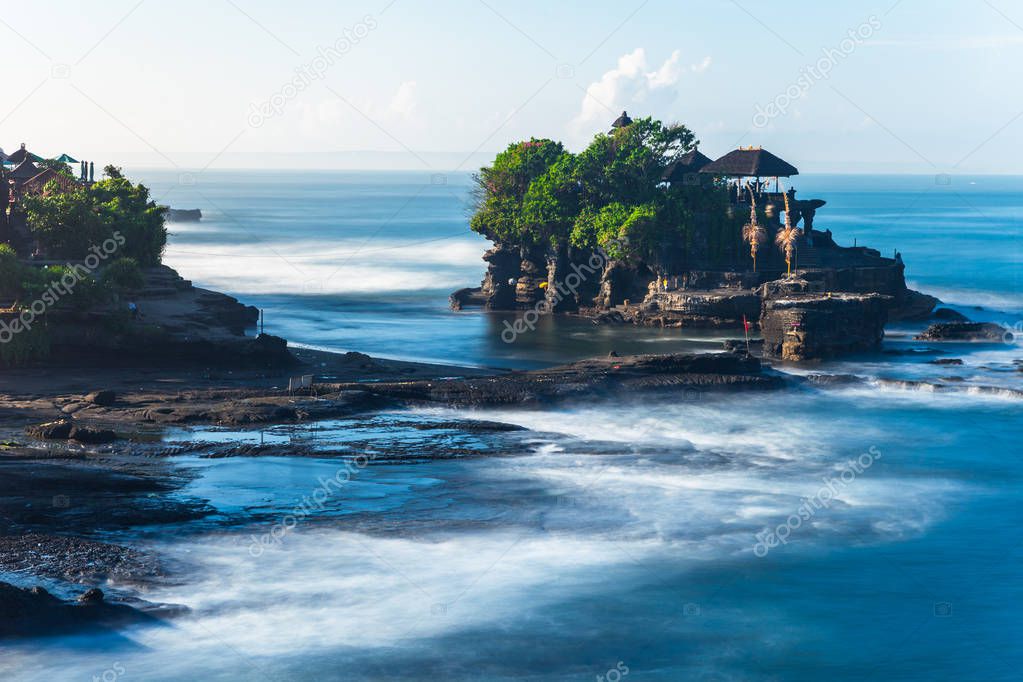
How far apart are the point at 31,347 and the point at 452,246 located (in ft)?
316

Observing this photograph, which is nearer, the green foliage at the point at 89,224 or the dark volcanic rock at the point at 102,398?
the dark volcanic rock at the point at 102,398

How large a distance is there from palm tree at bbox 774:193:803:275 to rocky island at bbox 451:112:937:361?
0.29 feet

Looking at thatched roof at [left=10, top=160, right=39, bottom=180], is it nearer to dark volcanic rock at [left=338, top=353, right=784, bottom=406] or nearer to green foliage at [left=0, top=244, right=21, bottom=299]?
green foliage at [left=0, top=244, right=21, bottom=299]

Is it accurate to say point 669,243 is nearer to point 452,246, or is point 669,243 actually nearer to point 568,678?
point 568,678

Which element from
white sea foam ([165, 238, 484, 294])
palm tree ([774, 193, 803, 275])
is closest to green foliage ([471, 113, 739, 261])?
palm tree ([774, 193, 803, 275])

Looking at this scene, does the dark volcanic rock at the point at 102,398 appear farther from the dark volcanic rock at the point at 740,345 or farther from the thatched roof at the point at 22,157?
the thatched roof at the point at 22,157

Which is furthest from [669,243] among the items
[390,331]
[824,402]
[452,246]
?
[452,246]

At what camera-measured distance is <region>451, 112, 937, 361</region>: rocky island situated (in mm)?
78125

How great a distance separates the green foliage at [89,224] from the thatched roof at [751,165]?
36.1 m

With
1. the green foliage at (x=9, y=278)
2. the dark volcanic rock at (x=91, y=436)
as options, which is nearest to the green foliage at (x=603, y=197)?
the green foliage at (x=9, y=278)

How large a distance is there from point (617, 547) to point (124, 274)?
35.8m

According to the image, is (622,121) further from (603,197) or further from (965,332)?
(965,332)

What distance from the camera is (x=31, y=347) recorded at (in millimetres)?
55531

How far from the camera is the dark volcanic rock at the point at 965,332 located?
240ft
